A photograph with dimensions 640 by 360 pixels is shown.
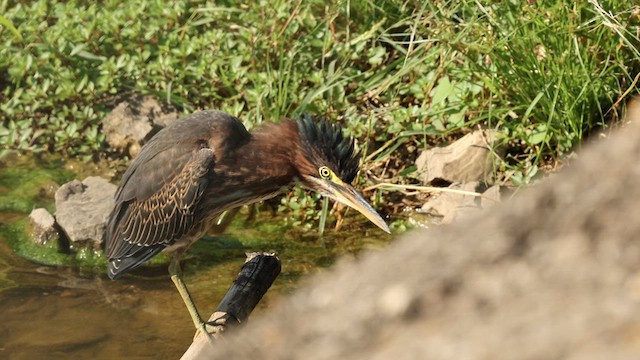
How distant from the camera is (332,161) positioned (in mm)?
4988

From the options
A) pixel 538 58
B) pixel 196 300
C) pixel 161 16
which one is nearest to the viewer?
pixel 196 300

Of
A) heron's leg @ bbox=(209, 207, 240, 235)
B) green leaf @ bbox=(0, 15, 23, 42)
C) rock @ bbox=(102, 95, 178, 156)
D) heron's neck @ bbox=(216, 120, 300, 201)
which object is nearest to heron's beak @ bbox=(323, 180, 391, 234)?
heron's neck @ bbox=(216, 120, 300, 201)

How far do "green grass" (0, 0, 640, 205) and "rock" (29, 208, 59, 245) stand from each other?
0.93 meters

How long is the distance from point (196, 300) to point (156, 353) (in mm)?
518

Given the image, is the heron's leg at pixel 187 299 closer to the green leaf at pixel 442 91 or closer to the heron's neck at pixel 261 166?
the heron's neck at pixel 261 166

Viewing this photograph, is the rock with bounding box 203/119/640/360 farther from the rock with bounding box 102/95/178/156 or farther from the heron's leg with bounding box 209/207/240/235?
the rock with bounding box 102/95/178/156

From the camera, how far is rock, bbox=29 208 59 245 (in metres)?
6.13

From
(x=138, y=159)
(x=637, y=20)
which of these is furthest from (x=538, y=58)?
(x=138, y=159)

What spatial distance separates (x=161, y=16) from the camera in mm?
7598

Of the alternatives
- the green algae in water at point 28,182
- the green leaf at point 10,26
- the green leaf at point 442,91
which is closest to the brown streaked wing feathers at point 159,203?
the green algae in water at point 28,182

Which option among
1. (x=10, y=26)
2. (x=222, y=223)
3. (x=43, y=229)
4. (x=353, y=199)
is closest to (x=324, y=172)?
(x=353, y=199)

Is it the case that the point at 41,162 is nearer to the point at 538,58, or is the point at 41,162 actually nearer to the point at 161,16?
the point at 161,16

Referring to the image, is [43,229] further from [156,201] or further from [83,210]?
[156,201]

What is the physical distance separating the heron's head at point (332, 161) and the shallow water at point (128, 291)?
2.96 feet
